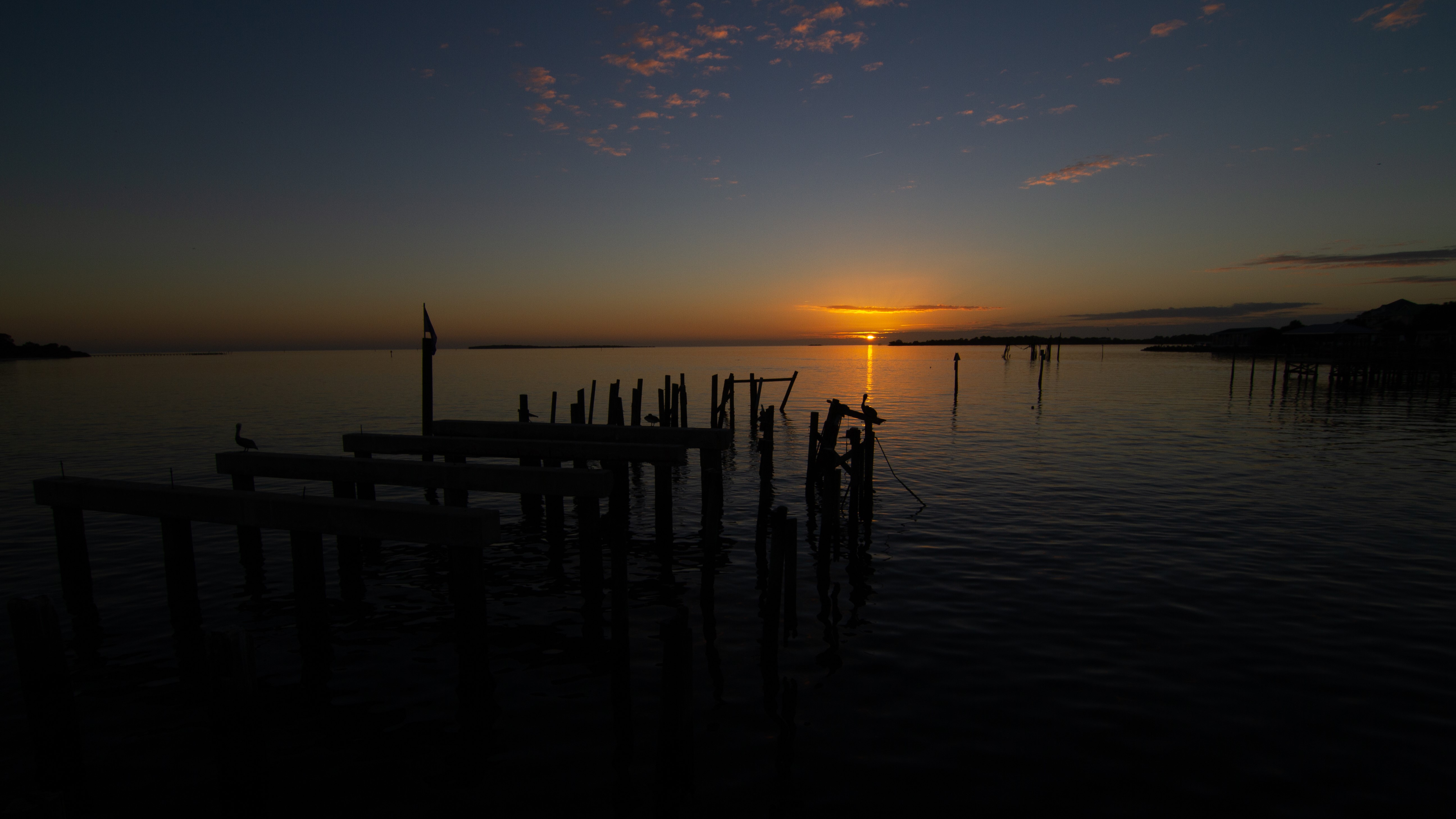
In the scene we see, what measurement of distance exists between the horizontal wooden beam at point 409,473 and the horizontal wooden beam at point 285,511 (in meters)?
1.65

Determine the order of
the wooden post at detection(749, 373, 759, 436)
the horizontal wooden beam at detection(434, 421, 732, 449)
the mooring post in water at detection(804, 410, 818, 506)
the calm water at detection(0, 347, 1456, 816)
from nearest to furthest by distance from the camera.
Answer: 1. the calm water at detection(0, 347, 1456, 816)
2. the horizontal wooden beam at detection(434, 421, 732, 449)
3. the mooring post in water at detection(804, 410, 818, 506)
4. the wooden post at detection(749, 373, 759, 436)

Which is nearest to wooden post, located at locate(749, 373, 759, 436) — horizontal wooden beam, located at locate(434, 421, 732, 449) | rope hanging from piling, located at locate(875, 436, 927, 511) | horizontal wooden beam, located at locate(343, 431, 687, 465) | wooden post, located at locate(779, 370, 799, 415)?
→ wooden post, located at locate(779, 370, 799, 415)

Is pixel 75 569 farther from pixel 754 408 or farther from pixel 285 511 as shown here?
pixel 754 408

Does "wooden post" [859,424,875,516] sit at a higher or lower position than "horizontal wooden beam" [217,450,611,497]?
lower

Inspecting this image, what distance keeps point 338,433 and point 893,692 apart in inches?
1163

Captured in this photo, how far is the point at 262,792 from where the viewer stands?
5.00m

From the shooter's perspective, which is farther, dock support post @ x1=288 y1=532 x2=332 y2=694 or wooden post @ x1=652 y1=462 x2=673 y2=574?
wooden post @ x1=652 y1=462 x2=673 y2=574

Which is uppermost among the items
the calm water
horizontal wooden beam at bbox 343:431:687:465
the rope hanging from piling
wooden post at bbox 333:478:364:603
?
horizontal wooden beam at bbox 343:431:687:465

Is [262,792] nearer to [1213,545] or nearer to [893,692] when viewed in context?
[893,692]

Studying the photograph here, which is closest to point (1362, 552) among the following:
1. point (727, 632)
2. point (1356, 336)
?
point (727, 632)

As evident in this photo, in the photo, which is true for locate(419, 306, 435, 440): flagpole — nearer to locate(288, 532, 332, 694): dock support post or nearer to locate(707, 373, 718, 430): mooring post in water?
locate(288, 532, 332, 694): dock support post

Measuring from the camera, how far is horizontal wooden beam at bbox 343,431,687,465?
12930mm

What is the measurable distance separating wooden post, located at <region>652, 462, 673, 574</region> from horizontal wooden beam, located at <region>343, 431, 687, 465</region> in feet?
0.74

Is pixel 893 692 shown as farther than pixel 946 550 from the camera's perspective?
No
